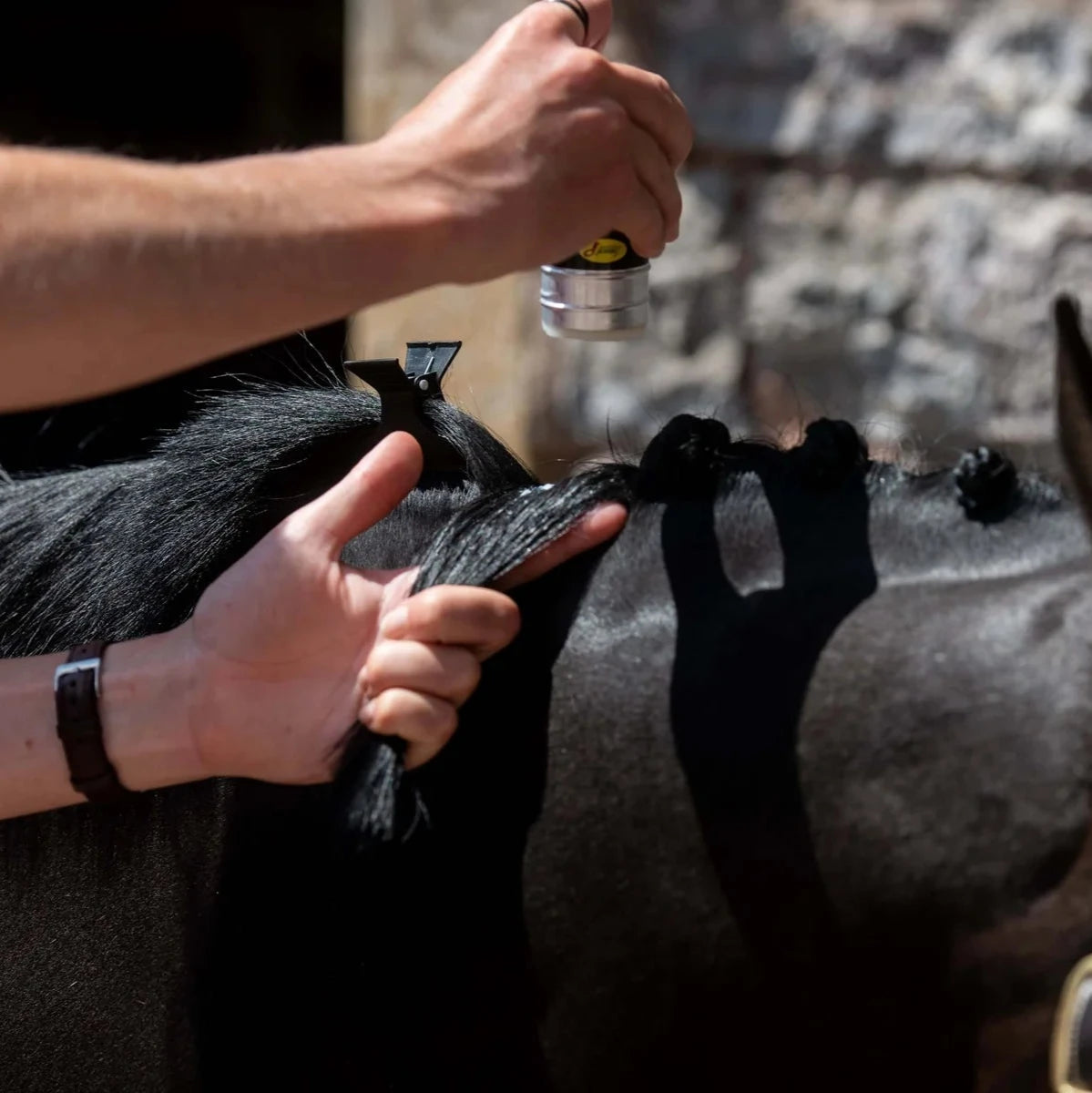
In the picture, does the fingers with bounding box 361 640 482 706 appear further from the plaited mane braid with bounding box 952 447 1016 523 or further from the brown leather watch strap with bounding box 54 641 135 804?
the plaited mane braid with bounding box 952 447 1016 523

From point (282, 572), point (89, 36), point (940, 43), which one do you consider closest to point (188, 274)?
point (282, 572)

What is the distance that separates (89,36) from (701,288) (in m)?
2.02

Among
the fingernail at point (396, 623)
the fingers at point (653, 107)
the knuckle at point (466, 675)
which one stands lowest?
the knuckle at point (466, 675)

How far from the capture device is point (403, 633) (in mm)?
740

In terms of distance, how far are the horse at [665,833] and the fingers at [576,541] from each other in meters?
0.01

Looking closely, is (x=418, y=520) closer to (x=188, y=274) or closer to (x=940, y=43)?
(x=188, y=274)

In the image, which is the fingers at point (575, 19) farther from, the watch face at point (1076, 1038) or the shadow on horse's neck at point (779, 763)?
the watch face at point (1076, 1038)

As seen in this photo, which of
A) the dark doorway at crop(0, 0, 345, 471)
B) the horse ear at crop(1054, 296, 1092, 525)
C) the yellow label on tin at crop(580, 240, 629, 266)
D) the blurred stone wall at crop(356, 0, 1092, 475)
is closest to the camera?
the horse ear at crop(1054, 296, 1092, 525)

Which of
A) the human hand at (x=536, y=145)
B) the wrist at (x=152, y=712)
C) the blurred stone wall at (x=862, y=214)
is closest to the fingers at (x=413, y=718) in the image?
the wrist at (x=152, y=712)

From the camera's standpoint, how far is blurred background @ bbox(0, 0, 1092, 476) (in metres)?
2.48

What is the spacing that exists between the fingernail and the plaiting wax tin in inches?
9.1

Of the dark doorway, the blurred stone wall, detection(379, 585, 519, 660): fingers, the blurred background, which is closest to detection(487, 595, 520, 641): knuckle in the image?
detection(379, 585, 519, 660): fingers

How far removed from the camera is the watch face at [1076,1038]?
0.63m

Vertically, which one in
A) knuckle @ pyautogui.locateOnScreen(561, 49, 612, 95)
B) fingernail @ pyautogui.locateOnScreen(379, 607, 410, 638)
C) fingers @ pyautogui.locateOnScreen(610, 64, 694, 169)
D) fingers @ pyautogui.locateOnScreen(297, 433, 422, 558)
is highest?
knuckle @ pyautogui.locateOnScreen(561, 49, 612, 95)
